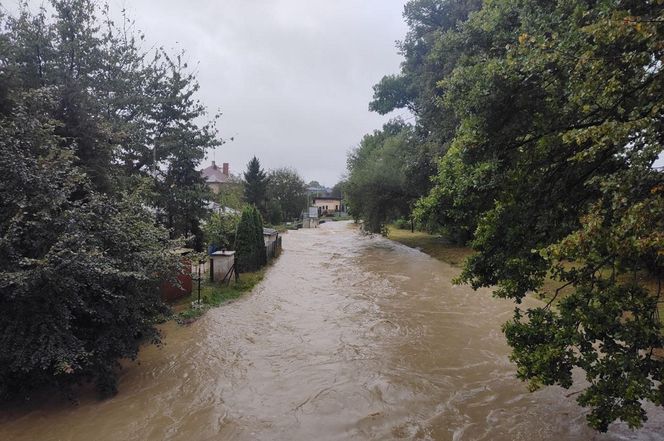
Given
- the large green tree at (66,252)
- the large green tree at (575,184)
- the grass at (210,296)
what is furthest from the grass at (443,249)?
the large green tree at (66,252)

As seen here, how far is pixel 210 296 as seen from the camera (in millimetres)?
12023

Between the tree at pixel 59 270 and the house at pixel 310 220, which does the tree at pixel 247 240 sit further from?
the house at pixel 310 220

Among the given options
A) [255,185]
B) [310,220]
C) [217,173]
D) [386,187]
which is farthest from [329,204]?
[386,187]

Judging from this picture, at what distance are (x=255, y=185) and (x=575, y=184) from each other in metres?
42.6

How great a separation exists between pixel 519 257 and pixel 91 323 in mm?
6160

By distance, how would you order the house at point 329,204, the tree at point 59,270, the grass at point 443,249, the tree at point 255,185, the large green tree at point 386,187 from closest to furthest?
the tree at point 59,270
the grass at point 443,249
the large green tree at point 386,187
the tree at point 255,185
the house at point 329,204

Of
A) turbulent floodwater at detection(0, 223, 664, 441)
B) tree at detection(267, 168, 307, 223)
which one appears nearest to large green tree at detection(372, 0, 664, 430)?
turbulent floodwater at detection(0, 223, 664, 441)

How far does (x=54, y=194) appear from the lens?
6156 mm

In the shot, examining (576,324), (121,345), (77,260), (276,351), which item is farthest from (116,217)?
(576,324)

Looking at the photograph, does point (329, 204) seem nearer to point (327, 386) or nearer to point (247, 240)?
point (247, 240)

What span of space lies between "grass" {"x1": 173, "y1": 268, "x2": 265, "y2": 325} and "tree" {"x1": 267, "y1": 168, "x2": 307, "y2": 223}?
125 feet

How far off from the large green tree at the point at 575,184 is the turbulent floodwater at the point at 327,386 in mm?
1617

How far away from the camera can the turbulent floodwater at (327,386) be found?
5.54m

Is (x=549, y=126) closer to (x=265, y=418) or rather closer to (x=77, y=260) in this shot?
(x=265, y=418)
